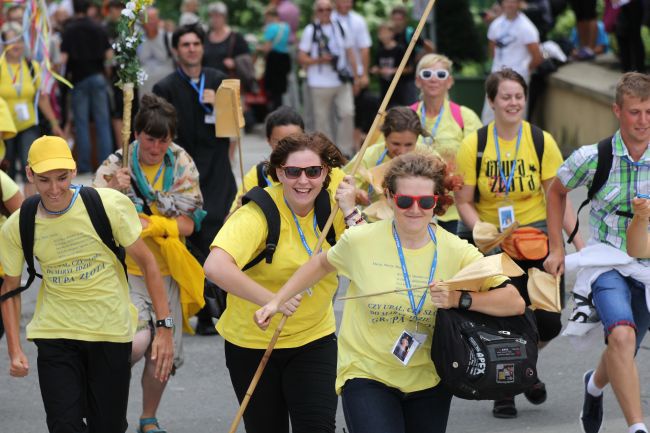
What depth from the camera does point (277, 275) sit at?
204 inches

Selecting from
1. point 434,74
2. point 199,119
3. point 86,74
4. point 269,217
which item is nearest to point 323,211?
point 269,217

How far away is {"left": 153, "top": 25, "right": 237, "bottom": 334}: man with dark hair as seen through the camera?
344 inches

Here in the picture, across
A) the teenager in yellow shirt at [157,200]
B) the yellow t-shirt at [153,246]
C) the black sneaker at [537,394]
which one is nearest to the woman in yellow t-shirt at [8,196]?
the teenager in yellow shirt at [157,200]

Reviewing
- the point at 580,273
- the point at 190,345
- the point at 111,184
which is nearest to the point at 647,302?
the point at 580,273

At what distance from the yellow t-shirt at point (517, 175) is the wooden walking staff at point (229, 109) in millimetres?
1341

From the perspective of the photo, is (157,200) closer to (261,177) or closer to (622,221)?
(261,177)

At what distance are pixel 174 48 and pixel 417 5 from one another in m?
5.58

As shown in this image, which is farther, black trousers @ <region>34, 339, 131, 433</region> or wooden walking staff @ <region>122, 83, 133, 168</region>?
wooden walking staff @ <region>122, 83, 133, 168</region>

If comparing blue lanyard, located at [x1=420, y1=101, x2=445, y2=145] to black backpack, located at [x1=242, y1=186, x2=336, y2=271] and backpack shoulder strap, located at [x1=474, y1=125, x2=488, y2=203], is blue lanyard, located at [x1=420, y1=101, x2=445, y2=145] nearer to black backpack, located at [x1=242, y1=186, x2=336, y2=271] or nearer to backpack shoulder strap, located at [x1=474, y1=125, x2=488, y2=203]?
backpack shoulder strap, located at [x1=474, y1=125, x2=488, y2=203]

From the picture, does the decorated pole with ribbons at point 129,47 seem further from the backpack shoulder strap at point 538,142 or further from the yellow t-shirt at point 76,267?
the backpack shoulder strap at point 538,142

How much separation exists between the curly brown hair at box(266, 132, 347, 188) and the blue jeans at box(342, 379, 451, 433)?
3.42 feet

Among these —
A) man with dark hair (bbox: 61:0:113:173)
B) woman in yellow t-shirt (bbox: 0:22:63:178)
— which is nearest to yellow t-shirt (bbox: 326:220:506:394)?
woman in yellow t-shirt (bbox: 0:22:63:178)

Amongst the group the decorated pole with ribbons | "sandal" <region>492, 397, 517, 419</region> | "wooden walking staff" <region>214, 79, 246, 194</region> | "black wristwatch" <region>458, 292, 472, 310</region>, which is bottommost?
"sandal" <region>492, 397, 517, 419</region>

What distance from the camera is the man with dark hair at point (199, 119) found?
8.73 metres
